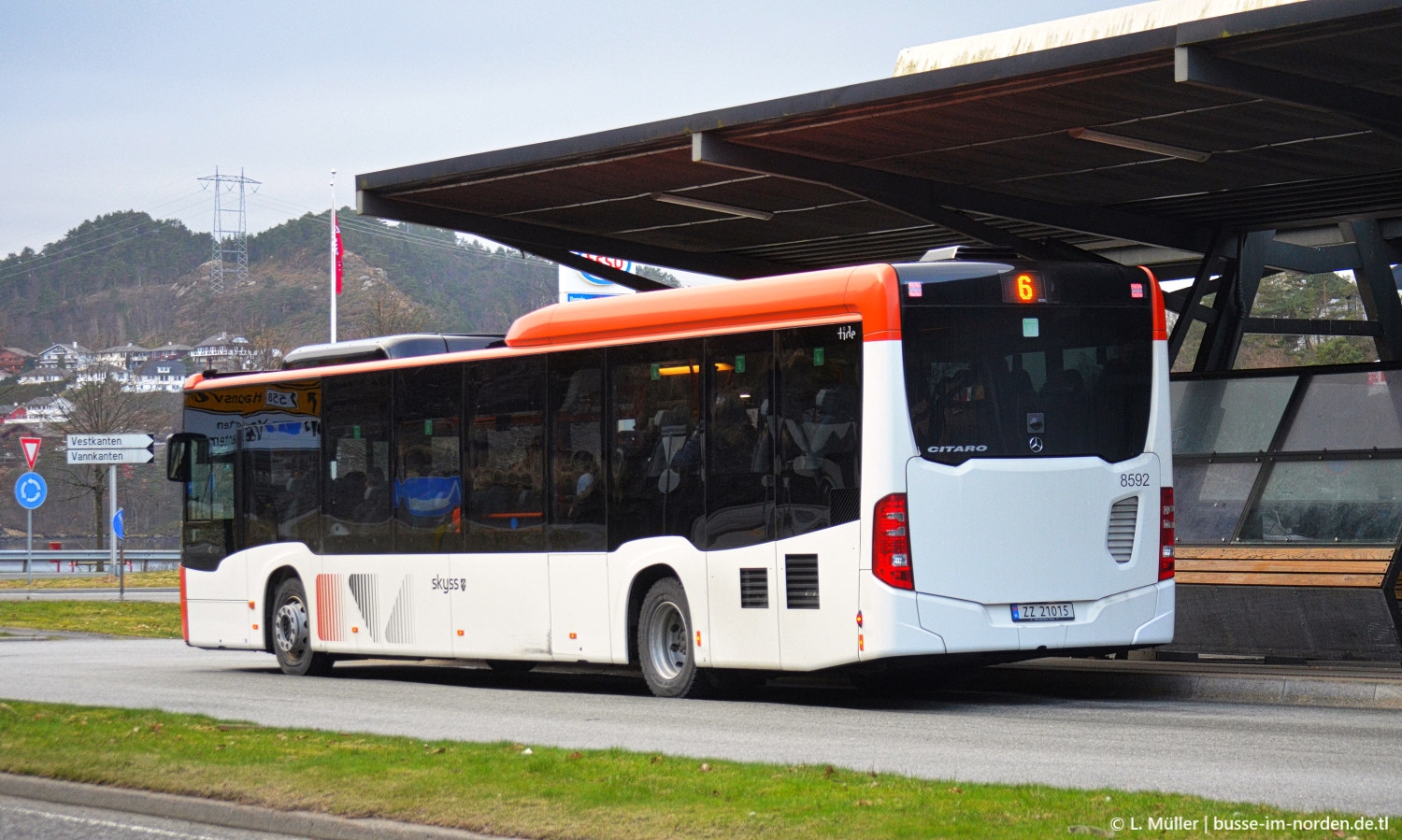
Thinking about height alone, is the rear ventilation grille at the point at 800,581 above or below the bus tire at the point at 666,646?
above

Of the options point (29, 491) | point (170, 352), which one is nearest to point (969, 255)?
point (29, 491)

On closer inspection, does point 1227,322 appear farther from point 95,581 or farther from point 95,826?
point 95,581

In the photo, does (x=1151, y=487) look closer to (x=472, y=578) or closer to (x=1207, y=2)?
(x=472, y=578)

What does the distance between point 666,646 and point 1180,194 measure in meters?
8.52

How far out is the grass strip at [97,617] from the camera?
27.6 m

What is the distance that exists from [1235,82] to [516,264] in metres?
187


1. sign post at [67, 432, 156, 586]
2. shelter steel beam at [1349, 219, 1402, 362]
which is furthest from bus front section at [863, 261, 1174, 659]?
sign post at [67, 432, 156, 586]

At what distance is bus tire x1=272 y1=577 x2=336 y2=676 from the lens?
18297 millimetres

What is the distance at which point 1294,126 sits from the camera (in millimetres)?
15789

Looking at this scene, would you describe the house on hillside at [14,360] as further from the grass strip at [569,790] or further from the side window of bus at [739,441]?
the grass strip at [569,790]

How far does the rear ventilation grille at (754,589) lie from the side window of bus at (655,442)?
0.61 metres

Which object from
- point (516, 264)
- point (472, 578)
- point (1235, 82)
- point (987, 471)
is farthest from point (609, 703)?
point (516, 264)

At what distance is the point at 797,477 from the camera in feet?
42.5

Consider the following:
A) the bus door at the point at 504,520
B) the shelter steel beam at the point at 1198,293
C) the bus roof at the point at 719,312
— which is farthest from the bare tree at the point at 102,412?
the bus roof at the point at 719,312
